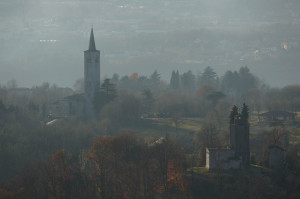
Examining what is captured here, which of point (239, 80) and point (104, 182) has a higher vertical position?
point (239, 80)

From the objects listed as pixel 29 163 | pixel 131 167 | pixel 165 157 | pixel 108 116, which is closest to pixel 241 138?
pixel 165 157

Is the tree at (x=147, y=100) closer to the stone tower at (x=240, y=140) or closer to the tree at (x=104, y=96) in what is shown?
the tree at (x=104, y=96)

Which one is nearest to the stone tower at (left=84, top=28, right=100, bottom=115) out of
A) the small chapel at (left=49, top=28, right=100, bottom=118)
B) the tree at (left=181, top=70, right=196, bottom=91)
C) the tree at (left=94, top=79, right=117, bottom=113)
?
the small chapel at (left=49, top=28, right=100, bottom=118)

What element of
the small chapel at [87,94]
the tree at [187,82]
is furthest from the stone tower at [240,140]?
A: the tree at [187,82]

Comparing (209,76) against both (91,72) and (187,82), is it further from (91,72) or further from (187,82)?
(91,72)

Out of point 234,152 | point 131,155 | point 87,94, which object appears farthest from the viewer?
point 87,94

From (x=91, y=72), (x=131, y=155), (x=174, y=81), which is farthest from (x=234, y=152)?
(x=174, y=81)

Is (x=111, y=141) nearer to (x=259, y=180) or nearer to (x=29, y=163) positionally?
(x=29, y=163)
